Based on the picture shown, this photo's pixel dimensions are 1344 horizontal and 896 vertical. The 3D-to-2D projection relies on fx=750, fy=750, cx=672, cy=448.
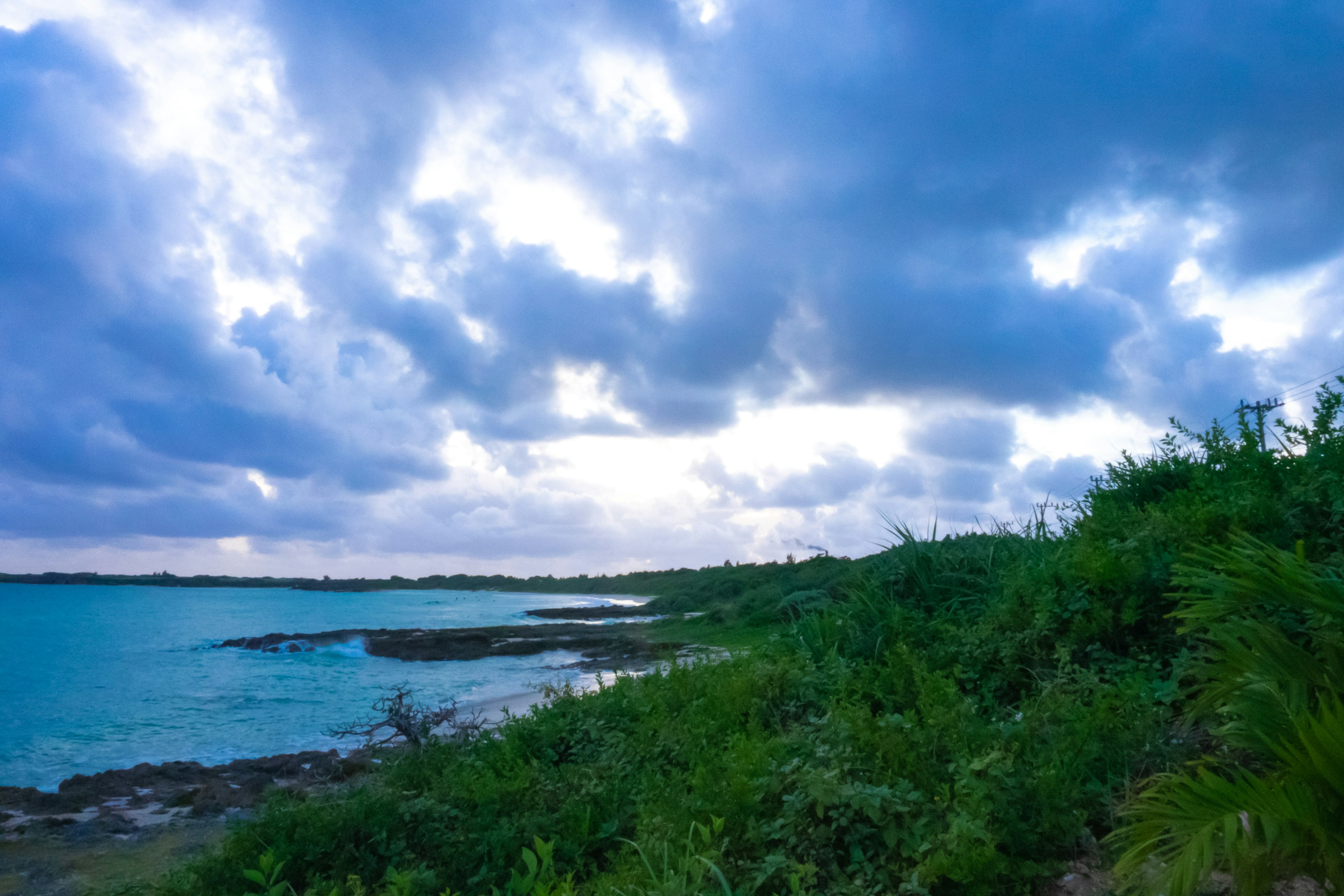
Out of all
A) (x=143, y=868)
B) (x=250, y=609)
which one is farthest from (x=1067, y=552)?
(x=250, y=609)

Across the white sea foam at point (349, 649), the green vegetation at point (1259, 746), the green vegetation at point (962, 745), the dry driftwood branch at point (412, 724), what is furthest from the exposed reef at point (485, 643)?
the green vegetation at point (1259, 746)

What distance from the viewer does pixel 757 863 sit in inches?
163

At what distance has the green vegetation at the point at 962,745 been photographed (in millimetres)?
3531

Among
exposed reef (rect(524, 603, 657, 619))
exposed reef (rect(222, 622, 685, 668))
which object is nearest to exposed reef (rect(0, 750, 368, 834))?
exposed reef (rect(222, 622, 685, 668))

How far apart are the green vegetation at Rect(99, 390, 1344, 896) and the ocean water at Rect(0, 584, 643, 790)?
5.61m

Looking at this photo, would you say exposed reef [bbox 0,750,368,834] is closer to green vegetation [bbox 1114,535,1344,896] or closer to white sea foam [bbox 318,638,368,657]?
green vegetation [bbox 1114,535,1344,896]

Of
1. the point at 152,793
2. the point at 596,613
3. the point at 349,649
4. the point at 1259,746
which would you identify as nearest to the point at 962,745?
the point at 1259,746

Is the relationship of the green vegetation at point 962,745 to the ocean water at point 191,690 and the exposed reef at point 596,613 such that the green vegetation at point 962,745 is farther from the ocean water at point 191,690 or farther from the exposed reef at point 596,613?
the exposed reef at point 596,613

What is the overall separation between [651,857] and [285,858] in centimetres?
324

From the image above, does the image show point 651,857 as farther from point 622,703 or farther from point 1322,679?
point 622,703

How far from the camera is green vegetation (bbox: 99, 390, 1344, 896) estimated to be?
3531mm

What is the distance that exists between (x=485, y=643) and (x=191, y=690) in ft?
38.3

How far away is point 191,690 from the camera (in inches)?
1056

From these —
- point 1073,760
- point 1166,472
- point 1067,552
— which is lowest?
point 1073,760
